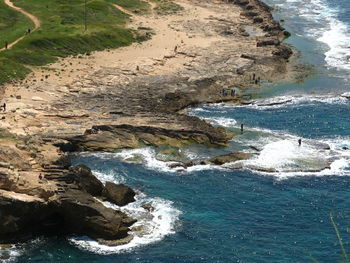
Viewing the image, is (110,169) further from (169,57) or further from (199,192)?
(169,57)

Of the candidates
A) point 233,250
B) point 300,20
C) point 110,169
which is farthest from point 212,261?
point 300,20

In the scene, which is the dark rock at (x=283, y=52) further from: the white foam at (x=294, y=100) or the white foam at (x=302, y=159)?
the white foam at (x=302, y=159)

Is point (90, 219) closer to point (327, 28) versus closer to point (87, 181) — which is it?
point (87, 181)

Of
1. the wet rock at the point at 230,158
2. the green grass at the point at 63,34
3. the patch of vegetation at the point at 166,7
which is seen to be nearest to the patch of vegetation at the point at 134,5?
the green grass at the point at 63,34

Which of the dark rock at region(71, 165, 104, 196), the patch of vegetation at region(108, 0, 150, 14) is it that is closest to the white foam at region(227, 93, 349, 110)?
the dark rock at region(71, 165, 104, 196)

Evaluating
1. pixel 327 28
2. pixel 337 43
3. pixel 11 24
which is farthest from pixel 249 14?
pixel 11 24

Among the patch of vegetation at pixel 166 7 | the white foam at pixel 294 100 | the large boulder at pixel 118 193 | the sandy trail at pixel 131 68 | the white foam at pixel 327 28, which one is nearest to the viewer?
the large boulder at pixel 118 193
